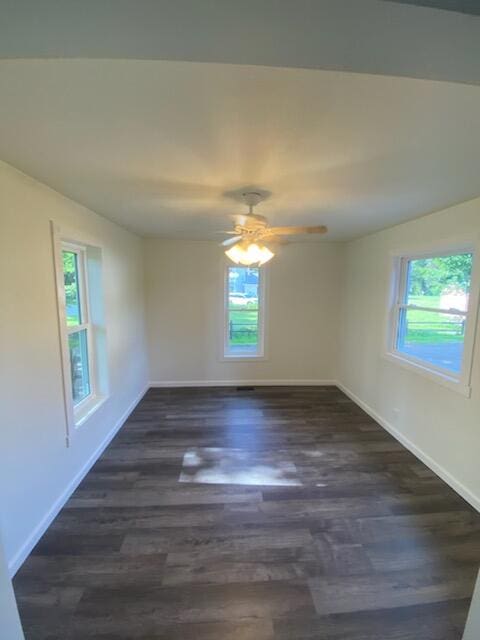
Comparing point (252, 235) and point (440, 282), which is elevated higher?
point (252, 235)

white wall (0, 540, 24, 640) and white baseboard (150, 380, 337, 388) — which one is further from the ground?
white wall (0, 540, 24, 640)

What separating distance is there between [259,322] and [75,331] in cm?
286

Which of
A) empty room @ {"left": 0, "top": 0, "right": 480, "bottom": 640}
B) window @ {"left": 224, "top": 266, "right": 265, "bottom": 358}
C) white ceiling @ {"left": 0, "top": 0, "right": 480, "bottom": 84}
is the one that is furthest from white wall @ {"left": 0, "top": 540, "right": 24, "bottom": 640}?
window @ {"left": 224, "top": 266, "right": 265, "bottom": 358}

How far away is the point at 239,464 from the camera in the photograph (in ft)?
8.94

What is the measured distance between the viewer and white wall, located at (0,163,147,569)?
1.67 meters

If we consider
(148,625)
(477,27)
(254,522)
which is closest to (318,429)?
(254,522)

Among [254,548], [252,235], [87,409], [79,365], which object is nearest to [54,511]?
[87,409]

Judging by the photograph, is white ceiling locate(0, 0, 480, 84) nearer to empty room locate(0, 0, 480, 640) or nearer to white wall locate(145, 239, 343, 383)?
empty room locate(0, 0, 480, 640)

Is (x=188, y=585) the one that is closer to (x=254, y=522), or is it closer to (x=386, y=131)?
(x=254, y=522)

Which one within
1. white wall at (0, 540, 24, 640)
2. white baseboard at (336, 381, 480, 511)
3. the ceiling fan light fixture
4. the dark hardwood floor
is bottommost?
the dark hardwood floor

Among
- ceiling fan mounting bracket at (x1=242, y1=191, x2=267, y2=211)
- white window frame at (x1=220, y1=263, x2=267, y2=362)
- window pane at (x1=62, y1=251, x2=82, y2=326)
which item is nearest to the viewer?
ceiling fan mounting bracket at (x1=242, y1=191, x2=267, y2=211)

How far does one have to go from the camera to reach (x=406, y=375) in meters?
3.10

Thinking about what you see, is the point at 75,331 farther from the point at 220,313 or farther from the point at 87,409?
the point at 220,313

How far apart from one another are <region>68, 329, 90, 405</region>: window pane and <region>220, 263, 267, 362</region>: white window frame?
2246 mm
